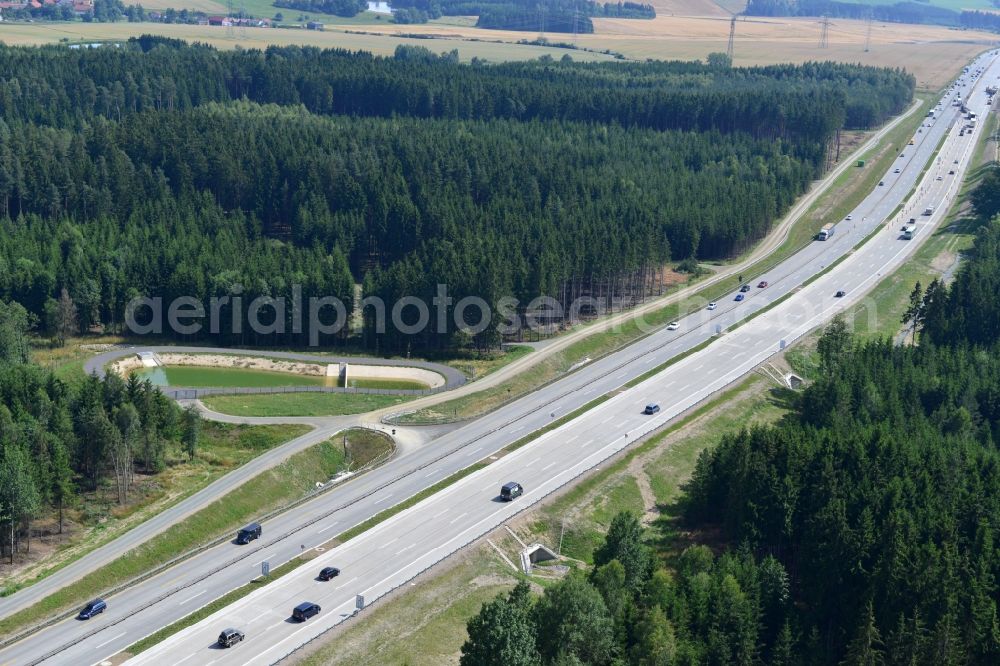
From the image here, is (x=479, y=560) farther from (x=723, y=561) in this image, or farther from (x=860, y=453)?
(x=860, y=453)

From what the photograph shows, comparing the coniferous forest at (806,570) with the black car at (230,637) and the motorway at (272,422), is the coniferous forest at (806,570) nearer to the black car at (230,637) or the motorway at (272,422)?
the black car at (230,637)

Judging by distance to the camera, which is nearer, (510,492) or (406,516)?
(406,516)

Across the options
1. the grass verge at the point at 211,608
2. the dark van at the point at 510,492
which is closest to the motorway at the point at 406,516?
the grass verge at the point at 211,608

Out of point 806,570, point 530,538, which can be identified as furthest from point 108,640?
point 806,570

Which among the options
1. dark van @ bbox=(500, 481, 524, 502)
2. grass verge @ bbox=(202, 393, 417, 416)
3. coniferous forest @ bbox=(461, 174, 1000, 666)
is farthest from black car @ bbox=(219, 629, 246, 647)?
grass verge @ bbox=(202, 393, 417, 416)

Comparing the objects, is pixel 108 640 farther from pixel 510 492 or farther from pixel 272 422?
pixel 272 422

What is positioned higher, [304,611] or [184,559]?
[304,611]

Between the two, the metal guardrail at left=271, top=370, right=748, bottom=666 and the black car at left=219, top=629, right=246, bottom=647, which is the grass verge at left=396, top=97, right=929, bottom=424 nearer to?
the metal guardrail at left=271, top=370, right=748, bottom=666
